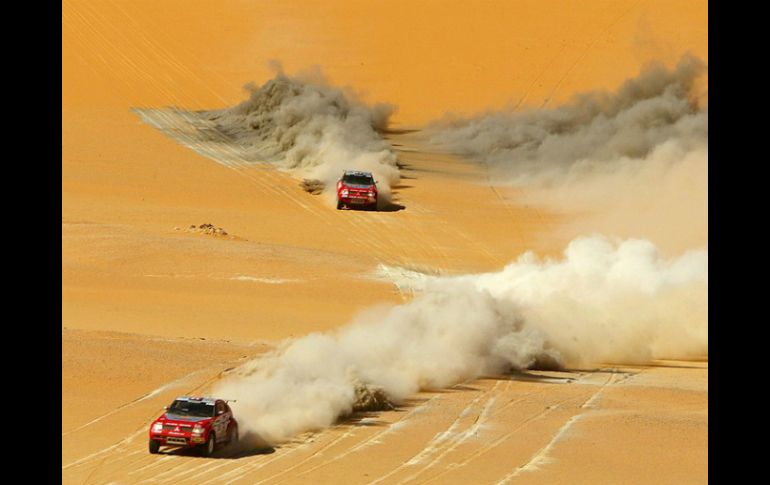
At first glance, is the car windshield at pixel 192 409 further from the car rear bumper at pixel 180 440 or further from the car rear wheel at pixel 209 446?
the car rear bumper at pixel 180 440

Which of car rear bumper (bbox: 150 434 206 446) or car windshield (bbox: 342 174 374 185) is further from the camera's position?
car windshield (bbox: 342 174 374 185)

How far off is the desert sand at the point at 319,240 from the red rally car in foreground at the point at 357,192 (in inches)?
18.2

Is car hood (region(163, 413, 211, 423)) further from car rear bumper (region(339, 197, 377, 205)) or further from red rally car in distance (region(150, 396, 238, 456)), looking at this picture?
car rear bumper (region(339, 197, 377, 205))

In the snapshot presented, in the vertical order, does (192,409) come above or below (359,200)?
below

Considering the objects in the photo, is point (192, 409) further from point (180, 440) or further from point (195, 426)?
point (180, 440)

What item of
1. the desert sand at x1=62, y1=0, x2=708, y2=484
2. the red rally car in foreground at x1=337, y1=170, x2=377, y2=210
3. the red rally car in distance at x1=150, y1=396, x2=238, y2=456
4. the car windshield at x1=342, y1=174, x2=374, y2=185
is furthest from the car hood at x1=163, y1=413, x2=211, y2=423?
the car windshield at x1=342, y1=174, x2=374, y2=185

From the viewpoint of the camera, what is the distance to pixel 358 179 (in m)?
47.0

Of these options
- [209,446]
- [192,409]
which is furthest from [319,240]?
[209,446]

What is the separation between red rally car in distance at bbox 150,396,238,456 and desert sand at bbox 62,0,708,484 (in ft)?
0.99

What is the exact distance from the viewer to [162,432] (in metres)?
19.6

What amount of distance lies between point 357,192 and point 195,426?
27.2 metres

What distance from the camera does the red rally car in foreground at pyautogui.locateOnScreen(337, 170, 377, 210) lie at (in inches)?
1827
